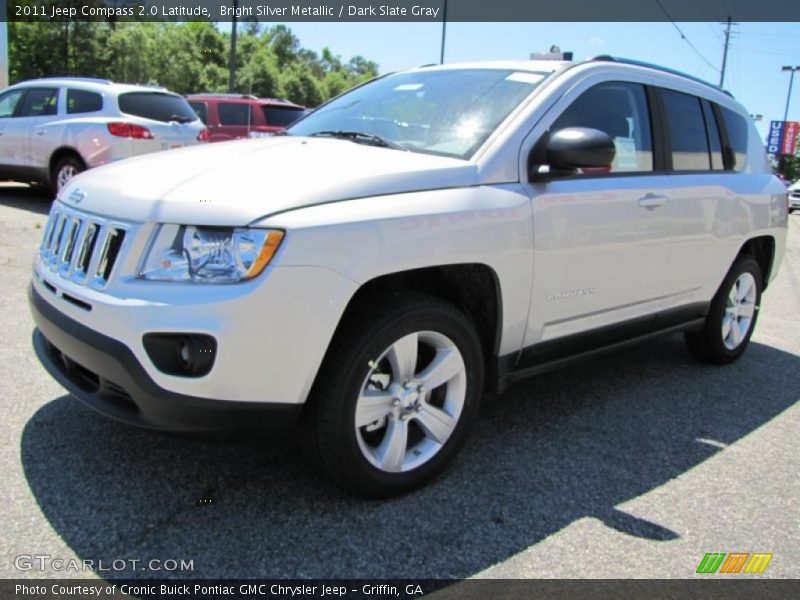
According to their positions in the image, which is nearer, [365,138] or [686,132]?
[365,138]

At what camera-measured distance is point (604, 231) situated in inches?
132

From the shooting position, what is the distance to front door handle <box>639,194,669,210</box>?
357 cm

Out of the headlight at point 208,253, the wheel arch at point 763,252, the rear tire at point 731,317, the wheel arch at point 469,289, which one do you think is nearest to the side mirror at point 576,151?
the wheel arch at point 469,289

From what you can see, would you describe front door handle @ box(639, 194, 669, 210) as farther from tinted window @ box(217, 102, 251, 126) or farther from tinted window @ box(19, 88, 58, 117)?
tinted window @ box(217, 102, 251, 126)

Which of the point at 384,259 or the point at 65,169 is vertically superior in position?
the point at 384,259

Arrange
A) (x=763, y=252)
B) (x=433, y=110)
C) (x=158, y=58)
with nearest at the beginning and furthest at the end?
(x=433, y=110), (x=763, y=252), (x=158, y=58)

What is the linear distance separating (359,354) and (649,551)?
1.28 metres

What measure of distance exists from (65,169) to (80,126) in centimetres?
62

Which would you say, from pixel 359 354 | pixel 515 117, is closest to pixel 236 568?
pixel 359 354

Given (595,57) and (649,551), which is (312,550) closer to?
(649,551)

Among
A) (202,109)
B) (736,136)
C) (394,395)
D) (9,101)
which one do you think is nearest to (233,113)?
(202,109)

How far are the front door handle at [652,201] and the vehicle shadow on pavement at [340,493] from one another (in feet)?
3.73

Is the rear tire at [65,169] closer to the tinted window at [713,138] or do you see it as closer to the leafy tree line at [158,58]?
the tinted window at [713,138]

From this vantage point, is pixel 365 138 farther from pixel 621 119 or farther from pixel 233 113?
pixel 233 113
